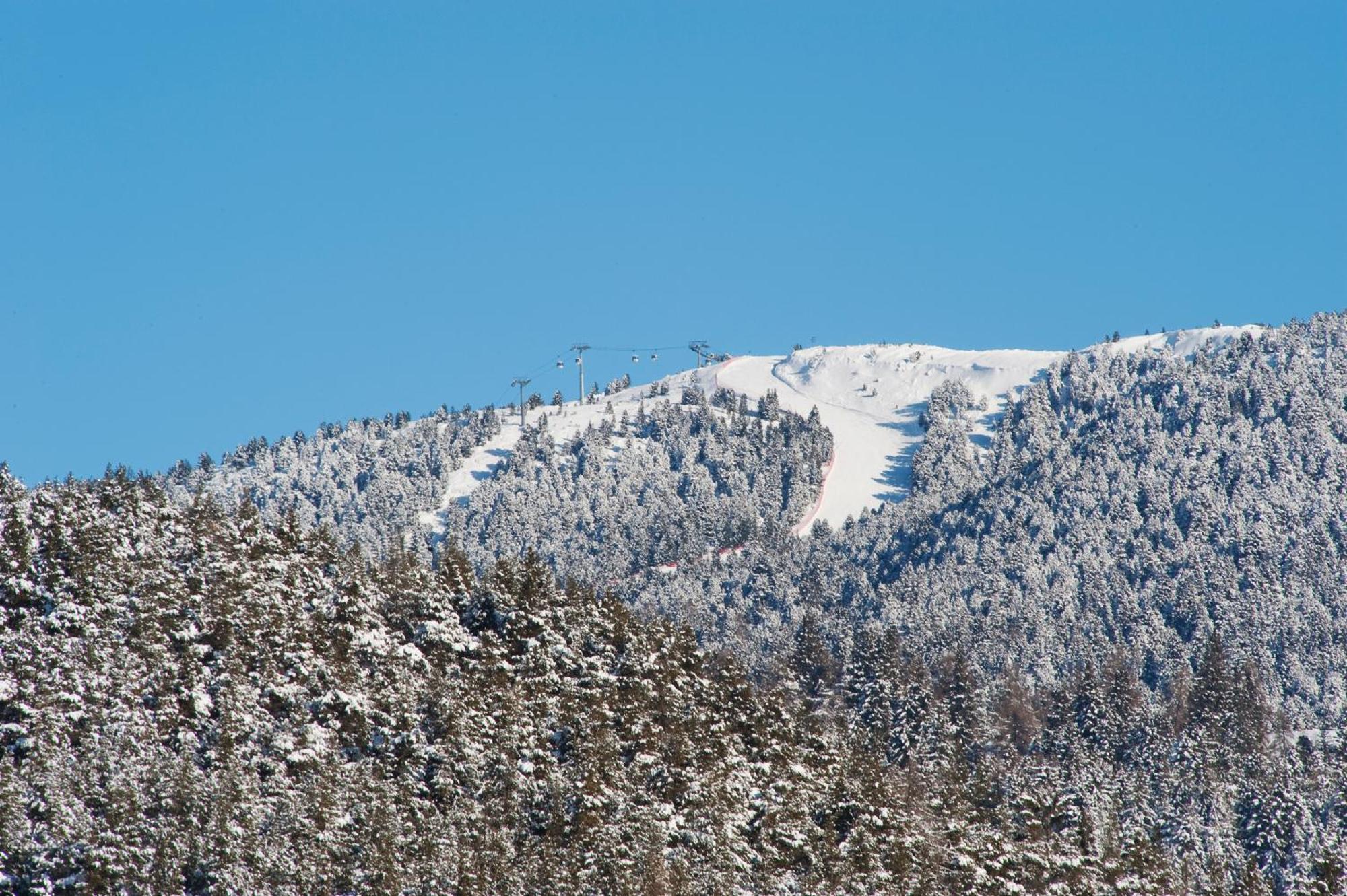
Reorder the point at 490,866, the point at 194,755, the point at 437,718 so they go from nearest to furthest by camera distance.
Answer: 1. the point at 490,866
2. the point at 194,755
3. the point at 437,718

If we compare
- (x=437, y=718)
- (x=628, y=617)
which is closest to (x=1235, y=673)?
(x=628, y=617)

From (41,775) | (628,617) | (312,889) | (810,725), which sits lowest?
(312,889)

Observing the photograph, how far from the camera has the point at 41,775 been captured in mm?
66312

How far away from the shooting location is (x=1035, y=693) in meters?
188

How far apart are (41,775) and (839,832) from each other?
3851 centimetres

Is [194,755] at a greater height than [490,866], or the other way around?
[194,755]

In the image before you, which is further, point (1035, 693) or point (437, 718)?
point (1035, 693)

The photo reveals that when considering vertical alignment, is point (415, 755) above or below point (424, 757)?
above

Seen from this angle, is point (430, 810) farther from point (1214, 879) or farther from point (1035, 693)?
point (1035, 693)

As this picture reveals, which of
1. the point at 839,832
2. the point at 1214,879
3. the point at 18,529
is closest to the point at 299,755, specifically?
the point at 18,529

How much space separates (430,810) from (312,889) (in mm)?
9408

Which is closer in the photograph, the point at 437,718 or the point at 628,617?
the point at 437,718

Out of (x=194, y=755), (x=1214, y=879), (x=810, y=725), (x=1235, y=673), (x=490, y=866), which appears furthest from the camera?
(x=1235, y=673)

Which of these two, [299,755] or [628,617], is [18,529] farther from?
[628,617]
